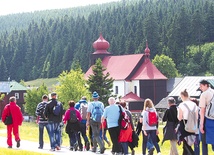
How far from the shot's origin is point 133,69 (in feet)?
321

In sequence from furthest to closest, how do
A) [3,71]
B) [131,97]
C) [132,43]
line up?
[3,71], [132,43], [131,97]

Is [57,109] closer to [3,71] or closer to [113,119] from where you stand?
[113,119]

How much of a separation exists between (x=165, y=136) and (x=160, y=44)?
415 ft

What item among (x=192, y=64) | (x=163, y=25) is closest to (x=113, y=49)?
(x=163, y=25)

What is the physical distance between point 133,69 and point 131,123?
80.7 meters

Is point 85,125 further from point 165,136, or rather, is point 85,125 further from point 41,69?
point 41,69

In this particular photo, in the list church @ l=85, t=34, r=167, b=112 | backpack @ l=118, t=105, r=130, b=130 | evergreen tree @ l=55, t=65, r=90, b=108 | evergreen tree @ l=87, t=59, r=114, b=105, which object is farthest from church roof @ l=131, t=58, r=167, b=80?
backpack @ l=118, t=105, r=130, b=130

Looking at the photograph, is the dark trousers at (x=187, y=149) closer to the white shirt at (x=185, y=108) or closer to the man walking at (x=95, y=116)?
the white shirt at (x=185, y=108)

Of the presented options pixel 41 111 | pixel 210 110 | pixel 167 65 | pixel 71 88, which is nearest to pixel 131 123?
pixel 41 111

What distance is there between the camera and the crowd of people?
1335 cm

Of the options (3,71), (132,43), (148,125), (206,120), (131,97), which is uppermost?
(132,43)

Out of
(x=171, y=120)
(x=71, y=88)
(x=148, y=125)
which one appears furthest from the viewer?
(x=71, y=88)

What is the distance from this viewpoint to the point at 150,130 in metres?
17.8

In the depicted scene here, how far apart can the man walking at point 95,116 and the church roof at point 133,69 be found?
251ft
